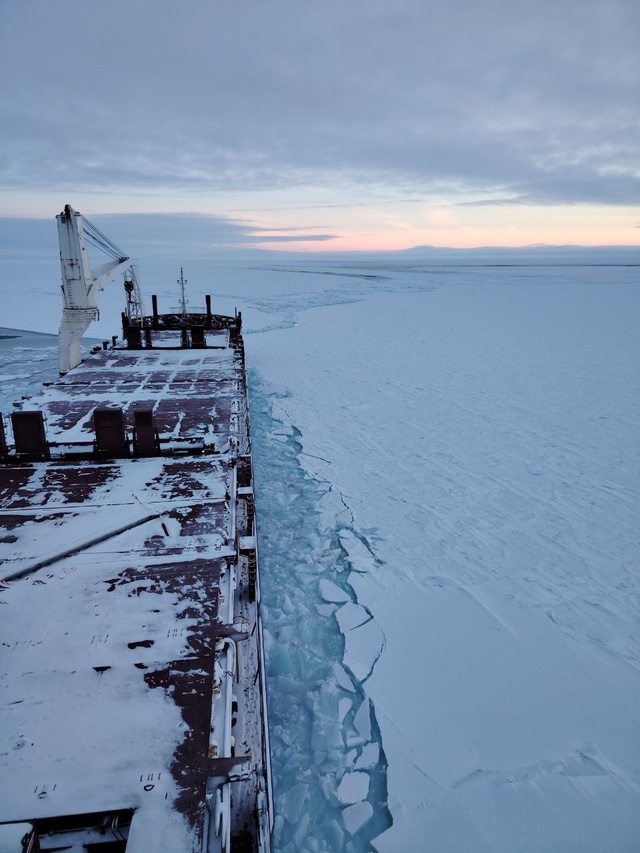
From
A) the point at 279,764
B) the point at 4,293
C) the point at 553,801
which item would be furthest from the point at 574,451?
the point at 4,293

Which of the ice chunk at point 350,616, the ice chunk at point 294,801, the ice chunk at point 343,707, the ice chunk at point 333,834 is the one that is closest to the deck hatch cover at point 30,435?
the ice chunk at point 350,616

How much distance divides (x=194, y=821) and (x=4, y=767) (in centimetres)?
126

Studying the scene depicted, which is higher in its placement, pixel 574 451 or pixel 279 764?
pixel 574 451

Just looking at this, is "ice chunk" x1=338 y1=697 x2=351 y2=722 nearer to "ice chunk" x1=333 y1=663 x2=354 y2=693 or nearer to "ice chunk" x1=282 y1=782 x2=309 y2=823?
"ice chunk" x1=333 y1=663 x2=354 y2=693

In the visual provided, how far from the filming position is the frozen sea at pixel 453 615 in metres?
3.98

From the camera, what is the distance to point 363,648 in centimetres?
557

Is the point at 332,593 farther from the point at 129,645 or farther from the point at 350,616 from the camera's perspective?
the point at 129,645

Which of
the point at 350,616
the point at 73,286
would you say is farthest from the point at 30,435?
the point at 73,286

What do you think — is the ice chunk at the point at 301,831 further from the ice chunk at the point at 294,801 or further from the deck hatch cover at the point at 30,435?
the deck hatch cover at the point at 30,435

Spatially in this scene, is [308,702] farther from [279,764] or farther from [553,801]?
[553,801]

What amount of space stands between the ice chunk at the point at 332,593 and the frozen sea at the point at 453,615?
1.6 inches

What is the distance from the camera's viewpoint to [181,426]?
27.7 feet

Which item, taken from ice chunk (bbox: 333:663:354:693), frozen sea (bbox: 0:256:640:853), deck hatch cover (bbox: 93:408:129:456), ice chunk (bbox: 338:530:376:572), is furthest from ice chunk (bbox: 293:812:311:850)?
deck hatch cover (bbox: 93:408:129:456)

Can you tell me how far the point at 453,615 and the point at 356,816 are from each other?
2549mm
